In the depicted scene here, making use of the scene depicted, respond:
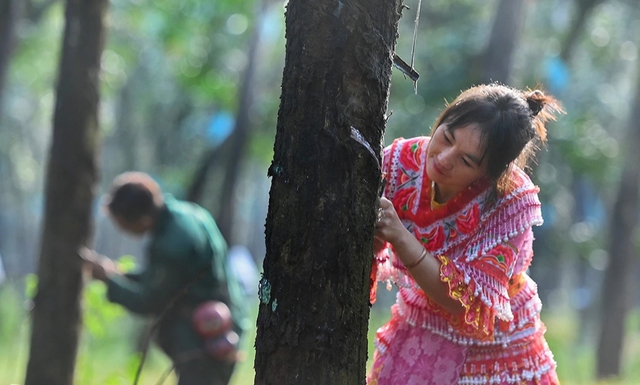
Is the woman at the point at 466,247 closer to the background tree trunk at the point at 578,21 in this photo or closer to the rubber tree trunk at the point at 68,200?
the rubber tree trunk at the point at 68,200

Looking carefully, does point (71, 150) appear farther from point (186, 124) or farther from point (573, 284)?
point (573, 284)

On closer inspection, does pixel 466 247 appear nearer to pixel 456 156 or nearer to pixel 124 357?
pixel 456 156

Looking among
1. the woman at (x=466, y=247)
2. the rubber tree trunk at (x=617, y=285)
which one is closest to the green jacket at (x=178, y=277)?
the woman at (x=466, y=247)

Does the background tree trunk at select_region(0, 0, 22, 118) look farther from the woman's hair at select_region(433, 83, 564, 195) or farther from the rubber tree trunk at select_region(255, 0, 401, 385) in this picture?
the rubber tree trunk at select_region(255, 0, 401, 385)

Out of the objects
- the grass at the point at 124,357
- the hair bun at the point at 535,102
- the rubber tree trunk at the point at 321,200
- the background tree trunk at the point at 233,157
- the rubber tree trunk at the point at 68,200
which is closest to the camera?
the rubber tree trunk at the point at 321,200

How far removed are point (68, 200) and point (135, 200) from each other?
0.45m

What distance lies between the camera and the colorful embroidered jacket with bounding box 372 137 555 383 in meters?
2.62

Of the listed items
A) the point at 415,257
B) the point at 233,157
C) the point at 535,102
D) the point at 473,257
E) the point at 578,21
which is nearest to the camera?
the point at 415,257

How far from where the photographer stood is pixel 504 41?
9.11 metres

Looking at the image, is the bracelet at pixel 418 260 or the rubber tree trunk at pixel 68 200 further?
the rubber tree trunk at pixel 68 200

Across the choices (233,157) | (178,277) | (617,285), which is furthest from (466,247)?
(233,157)

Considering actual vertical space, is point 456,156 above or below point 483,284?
above

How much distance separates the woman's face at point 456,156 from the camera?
2.57 m

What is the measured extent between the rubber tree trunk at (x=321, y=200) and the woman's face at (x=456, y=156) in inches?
18.7
